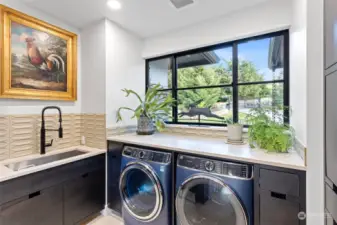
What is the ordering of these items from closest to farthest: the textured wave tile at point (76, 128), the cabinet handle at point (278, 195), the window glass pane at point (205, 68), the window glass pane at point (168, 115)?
the cabinet handle at point (278, 195) → the window glass pane at point (205, 68) → the textured wave tile at point (76, 128) → the window glass pane at point (168, 115)

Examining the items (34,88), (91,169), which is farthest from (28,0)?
(91,169)

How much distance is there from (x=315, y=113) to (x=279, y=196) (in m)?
0.63

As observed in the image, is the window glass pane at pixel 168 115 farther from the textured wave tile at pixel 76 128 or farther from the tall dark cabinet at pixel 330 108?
the tall dark cabinet at pixel 330 108

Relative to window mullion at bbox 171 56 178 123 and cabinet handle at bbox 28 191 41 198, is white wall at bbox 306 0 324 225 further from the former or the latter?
cabinet handle at bbox 28 191 41 198

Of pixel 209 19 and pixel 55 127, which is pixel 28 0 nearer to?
pixel 55 127

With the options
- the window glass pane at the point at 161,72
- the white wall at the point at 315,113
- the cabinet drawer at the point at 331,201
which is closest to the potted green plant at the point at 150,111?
the window glass pane at the point at 161,72

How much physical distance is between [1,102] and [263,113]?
105 inches

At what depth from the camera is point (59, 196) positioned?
70.4 inches

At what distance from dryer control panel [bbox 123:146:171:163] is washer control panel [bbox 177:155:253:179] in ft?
0.52

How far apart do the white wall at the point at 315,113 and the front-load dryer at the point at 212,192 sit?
1.22 ft

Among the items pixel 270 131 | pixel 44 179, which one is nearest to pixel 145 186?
pixel 44 179

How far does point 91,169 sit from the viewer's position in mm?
2123

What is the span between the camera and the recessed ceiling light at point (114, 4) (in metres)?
1.95

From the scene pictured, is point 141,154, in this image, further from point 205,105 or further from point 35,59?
point 35,59
